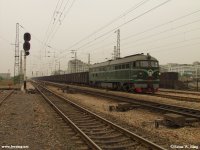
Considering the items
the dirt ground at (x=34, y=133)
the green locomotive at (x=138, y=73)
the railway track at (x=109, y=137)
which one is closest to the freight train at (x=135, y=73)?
the green locomotive at (x=138, y=73)

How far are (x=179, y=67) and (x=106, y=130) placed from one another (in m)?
119

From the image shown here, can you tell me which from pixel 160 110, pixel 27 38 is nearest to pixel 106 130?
pixel 160 110

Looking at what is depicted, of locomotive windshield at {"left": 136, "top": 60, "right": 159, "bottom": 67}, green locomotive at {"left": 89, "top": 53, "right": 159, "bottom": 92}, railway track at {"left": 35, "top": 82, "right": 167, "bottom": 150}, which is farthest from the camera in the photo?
locomotive windshield at {"left": 136, "top": 60, "right": 159, "bottom": 67}

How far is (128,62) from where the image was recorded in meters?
29.6

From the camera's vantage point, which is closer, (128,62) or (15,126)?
(15,126)

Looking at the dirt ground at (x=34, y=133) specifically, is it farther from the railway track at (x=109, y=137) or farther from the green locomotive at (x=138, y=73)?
the green locomotive at (x=138, y=73)

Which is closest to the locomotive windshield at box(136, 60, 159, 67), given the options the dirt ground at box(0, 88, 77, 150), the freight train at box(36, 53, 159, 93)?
the freight train at box(36, 53, 159, 93)

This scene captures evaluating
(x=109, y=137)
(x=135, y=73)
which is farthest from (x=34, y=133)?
(x=135, y=73)

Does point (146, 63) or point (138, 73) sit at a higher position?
point (146, 63)

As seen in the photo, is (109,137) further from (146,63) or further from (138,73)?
(146,63)

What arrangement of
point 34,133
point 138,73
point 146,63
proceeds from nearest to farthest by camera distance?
1. point 34,133
2. point 138,73
3. point 146,63

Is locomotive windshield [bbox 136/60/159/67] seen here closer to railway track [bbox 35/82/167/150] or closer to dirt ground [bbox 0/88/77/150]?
dirt ground [bbox 0/88/77/150]

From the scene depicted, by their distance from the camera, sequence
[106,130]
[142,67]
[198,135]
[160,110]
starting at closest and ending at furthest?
1. [198,135]
2. [106,130]
3. [160,110]
4. [142,67]

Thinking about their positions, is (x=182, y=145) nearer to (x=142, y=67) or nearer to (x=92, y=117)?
(x=92, y=117)
